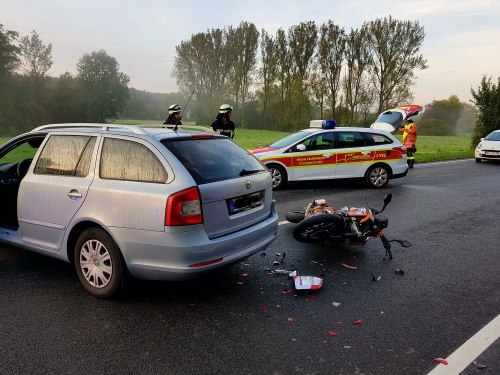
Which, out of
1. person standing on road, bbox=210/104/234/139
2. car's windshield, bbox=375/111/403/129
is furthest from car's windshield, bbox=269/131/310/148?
car's windshield, bbox=375/111/403/129

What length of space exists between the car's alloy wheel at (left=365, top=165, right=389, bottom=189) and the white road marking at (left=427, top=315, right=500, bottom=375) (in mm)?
7161

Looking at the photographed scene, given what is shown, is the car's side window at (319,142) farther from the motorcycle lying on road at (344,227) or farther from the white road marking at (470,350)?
the white road marking at (470,350)

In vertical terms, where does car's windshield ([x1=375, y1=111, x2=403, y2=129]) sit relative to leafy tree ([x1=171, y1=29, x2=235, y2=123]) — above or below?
below

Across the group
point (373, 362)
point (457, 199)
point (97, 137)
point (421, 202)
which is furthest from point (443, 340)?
point (457, 199)

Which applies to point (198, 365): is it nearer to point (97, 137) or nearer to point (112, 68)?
point (97, 137)

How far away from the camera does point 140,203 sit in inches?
130

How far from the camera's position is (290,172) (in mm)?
9766

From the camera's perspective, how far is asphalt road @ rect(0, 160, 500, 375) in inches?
106

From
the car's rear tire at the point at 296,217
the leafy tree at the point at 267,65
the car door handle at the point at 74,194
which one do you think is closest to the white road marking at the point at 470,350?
the car's rear tire at the point at 296,217

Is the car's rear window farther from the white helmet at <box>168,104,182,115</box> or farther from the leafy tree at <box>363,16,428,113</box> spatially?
the leafy tree at <box>363,16,428,113</box>

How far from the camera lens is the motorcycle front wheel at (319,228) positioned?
472cm

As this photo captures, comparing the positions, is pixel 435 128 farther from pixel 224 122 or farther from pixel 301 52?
pixel 224 122

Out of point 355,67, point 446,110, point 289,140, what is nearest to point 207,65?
point 355,67

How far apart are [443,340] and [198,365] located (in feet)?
6.04
